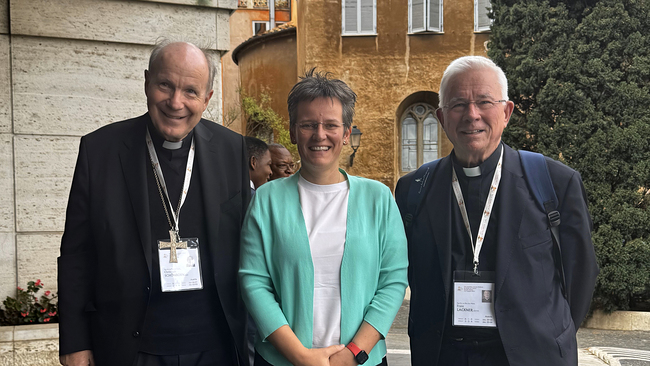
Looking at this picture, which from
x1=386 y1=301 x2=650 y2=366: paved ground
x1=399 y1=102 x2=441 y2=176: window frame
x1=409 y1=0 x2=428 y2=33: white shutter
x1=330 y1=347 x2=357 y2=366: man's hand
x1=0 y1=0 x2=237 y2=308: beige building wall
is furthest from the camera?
x1=399 y1=102 x2=441 y2=176: window frame

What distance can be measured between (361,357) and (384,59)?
15.7m

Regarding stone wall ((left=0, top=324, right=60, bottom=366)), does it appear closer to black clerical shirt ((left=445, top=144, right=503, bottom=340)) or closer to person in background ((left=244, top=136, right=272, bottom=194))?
person in background ((left=244, top=136, right=272, bottom=194))

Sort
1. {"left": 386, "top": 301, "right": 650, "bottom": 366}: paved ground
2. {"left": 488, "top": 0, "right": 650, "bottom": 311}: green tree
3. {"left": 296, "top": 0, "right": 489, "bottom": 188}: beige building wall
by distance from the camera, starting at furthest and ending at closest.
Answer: {"left": 296, "top": 0, "right": 489, "bottom": 188}: beige building wall
{"left": 488, "top": 0, "right": 650, "bottom": 311}: green tree
{"left": 386, "top": 301, "right": 650, "bottom": 366}: paved ground

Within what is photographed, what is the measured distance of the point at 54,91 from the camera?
482cm

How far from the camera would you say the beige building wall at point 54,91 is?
4.73 m

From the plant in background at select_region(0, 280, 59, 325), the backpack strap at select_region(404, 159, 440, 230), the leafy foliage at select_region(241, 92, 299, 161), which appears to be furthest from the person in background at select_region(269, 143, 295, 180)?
the leafy foliage at select_region(241, 92, 299, 161)

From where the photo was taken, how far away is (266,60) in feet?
68.8

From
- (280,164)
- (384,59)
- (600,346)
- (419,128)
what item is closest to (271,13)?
(384,59)

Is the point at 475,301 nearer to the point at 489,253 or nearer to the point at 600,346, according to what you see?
the point at 489,253

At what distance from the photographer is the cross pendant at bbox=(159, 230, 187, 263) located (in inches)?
95.7

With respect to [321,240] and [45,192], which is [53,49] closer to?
[45,192]

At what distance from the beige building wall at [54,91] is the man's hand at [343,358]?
2.86m

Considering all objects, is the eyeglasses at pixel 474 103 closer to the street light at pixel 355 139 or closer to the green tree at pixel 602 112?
the green tree at pixel 602 112

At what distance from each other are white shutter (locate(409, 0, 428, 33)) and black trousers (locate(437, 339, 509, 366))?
51.1 feet
